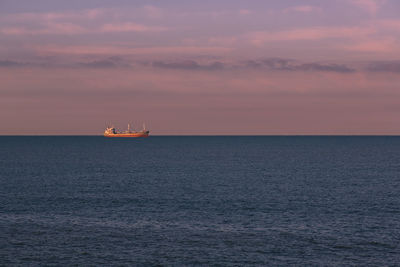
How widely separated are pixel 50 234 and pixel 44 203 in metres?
23.1

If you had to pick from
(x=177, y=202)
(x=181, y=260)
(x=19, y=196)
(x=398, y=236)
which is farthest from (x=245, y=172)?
(x=181, y=260)

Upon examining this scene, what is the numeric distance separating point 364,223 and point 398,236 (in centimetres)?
726

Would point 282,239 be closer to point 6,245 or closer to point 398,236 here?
point 398,236

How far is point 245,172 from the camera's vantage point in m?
137

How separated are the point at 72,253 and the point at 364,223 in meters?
37.6

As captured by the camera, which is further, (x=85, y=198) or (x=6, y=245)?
Result: (x=85, y=198)

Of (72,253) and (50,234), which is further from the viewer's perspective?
(50,234)

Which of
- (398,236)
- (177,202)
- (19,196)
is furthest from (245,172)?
(398,236)

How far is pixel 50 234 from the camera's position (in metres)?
56.3

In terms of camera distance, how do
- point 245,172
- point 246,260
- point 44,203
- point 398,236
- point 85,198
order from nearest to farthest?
1. point 246,260
2. point 398,236
3. point 44,203
4. point 85,198
5. point 245,172

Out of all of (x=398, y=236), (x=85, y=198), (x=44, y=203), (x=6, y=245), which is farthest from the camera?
(x=85, y=198)

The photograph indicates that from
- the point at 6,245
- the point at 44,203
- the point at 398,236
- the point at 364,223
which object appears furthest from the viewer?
the point at 44,203

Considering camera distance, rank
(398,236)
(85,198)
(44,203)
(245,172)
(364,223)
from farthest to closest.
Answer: (245,172) → (85,198) → (44,203) → (364,223) → (398,236)

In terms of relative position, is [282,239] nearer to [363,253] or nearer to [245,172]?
[363,253]
